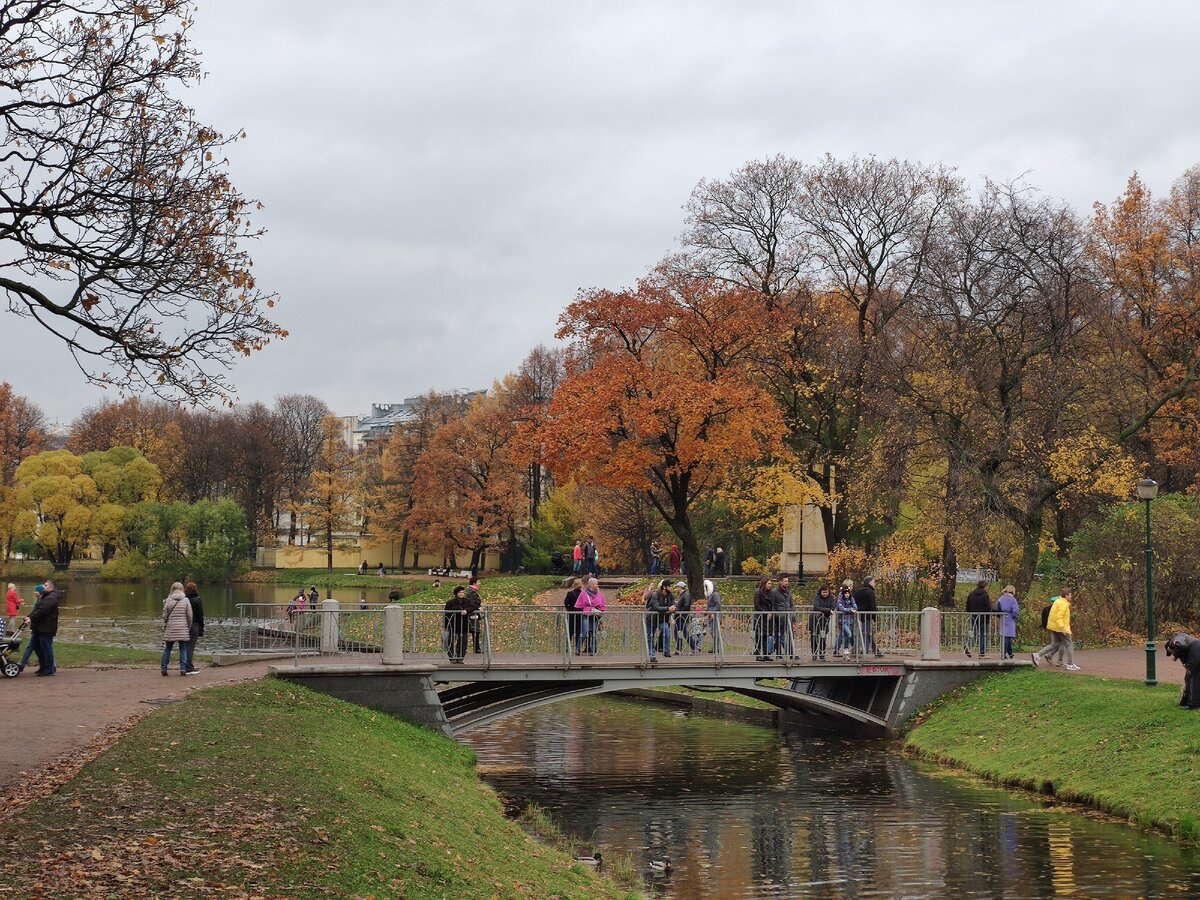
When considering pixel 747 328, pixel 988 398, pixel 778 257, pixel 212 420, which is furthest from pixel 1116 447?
pixel 212 420

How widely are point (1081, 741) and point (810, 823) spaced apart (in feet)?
19.7

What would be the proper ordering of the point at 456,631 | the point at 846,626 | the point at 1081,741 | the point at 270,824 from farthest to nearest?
the point at 846,626 → the point at 456,631 → the point at 1081,741 → the point at 270,824

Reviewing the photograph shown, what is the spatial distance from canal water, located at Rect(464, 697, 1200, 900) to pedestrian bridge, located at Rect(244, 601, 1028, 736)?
151 cm

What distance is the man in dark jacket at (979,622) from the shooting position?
30328 millimetres

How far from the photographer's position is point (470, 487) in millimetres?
82438

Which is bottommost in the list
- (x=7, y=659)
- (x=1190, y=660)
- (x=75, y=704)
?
(x=75, y=704)

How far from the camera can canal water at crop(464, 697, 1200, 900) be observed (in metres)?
17.2

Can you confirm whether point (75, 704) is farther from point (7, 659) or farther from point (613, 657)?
point (613, 657)

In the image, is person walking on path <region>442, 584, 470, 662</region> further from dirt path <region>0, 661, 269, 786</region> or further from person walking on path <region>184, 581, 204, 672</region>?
person walking on path <region>184, 581, 204, 672</region>

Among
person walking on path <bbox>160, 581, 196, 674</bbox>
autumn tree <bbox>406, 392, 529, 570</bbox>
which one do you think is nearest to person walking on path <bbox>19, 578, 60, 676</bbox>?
person walking on path <bbox>160, 581, 196, 674</bbox>

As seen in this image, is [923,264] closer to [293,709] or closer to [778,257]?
[778,257]

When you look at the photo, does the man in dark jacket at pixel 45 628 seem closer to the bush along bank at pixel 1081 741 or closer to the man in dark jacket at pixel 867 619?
the man in dark jacket at pixel 867 619

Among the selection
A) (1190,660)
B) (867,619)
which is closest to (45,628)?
(867,619)

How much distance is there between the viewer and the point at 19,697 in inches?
859
